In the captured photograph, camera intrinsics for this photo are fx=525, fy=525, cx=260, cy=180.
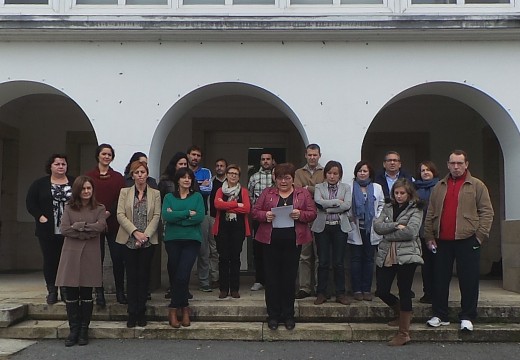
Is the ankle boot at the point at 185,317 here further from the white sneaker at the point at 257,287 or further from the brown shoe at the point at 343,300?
A: the brown shoe at the point at 343,300

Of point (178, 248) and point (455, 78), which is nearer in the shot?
point (178, 248)

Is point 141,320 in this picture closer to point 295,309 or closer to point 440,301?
point 295,309

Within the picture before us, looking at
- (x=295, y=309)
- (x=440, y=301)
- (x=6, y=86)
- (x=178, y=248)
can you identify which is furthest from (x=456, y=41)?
(x=6, y=86)

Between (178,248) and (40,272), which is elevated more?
(178,248)

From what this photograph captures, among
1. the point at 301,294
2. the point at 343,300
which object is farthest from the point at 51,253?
the point at 343,300

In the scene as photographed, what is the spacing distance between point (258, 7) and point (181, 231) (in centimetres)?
353

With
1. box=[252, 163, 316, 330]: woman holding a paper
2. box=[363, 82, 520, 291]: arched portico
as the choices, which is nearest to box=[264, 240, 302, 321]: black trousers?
box=[252, 163, 316, 330]: woman holding a paper

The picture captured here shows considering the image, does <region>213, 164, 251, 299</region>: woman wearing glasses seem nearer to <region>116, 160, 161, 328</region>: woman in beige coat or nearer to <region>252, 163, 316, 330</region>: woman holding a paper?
<region>252, 163, 316, 330</region>: woman holding a paper

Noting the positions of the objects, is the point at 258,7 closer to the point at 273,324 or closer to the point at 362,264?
the point at 362,264

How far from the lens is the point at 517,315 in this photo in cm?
613

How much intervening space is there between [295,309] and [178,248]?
1.57 metres

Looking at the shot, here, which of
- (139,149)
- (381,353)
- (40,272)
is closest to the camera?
(381,353)

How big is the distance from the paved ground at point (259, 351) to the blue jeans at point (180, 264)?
1.66 feet

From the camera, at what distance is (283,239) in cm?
583
